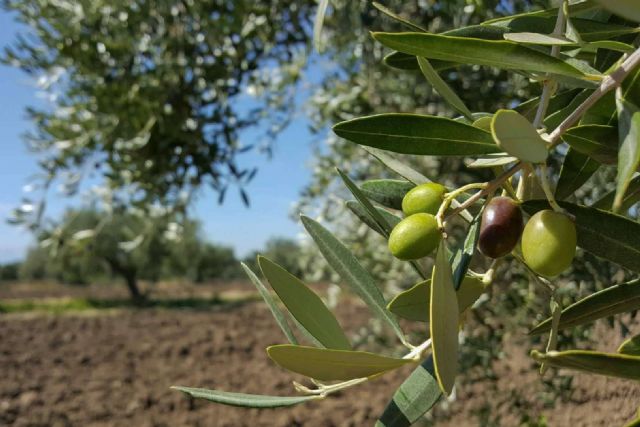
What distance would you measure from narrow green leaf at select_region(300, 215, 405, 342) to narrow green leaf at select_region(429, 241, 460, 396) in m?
0.13

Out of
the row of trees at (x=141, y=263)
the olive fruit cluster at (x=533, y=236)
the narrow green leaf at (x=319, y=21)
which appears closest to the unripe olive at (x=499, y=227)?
the olive fruit cluster at (x=533, y=236)

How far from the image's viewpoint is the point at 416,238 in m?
0.40

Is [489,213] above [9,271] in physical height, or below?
above

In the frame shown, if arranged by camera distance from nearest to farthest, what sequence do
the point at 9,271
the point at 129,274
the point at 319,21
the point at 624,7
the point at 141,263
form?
A: the point at 624,7
the point at 319,21
the point at 141,263
the point at 129,274
the point at 9,271

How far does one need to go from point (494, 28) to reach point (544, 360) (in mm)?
319

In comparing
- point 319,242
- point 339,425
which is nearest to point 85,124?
point 319,242

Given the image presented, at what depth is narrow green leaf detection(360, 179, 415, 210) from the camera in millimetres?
558

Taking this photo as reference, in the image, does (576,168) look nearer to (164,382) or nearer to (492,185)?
(492,185)

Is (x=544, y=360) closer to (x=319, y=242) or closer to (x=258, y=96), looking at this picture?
(x=319, y=242)

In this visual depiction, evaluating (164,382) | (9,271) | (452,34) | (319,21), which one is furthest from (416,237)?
(9,271)

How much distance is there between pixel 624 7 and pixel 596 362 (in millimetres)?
196

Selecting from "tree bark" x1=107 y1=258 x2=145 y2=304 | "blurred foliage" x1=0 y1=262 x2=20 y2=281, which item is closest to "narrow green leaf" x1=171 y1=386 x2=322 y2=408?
"tree bark" x1=107 y1=258 x2=145 y2=304

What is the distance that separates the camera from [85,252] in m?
2.58

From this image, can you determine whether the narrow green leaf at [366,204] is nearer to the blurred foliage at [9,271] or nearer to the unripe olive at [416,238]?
the unripe olive at [416,238]
